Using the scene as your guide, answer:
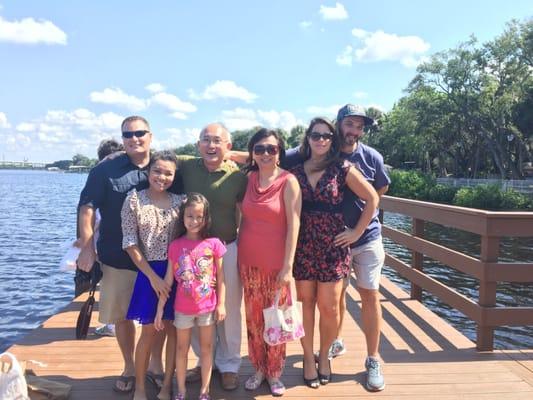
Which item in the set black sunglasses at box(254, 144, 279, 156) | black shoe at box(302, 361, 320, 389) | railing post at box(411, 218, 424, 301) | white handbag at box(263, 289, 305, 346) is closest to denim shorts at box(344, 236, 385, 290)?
white handbag at box(263, 289, 305, 346)

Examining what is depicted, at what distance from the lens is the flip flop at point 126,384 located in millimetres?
2959

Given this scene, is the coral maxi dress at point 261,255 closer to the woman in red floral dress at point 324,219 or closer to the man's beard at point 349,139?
the woman in red floral dress at point 324,219

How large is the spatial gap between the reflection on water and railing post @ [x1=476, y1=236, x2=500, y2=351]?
11.2 ft

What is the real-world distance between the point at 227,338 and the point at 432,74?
125ft

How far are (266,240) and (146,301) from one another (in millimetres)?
813

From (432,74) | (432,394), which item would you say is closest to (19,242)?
(432,394)

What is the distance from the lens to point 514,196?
25.3 metres

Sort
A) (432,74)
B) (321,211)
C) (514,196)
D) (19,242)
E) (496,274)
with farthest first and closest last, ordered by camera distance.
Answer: (432,74) → (514,196) → (19,242) → (496,274) → (321,211)

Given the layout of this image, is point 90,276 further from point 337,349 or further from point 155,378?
point 337,349

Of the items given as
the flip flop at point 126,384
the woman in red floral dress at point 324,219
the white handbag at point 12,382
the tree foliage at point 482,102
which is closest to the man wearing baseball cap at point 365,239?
the woman in red floral dress at point 324,219

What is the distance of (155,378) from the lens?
308cm

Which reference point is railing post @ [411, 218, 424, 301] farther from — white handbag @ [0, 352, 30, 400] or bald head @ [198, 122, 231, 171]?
white handbag @ [0, 352, 30, 400]

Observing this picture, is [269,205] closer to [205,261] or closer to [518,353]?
[205,261]

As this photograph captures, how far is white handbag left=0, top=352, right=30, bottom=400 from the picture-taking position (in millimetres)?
2432
